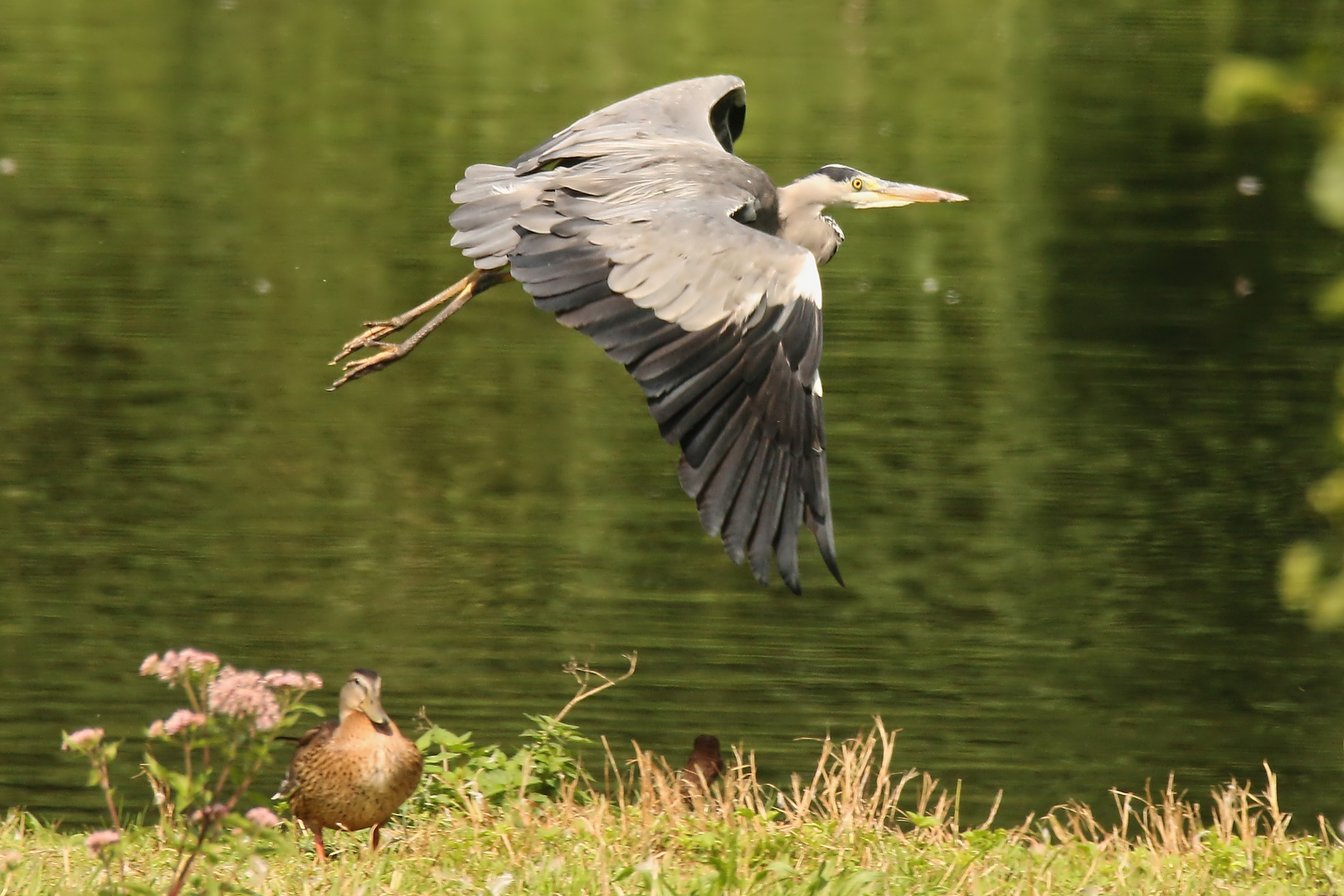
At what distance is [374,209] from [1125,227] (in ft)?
18.1

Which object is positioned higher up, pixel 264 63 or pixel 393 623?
pixel 264 63

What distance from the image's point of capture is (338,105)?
17.6 m

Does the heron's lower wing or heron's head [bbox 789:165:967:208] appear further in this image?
heron's head [bbox 789:165:967:208]

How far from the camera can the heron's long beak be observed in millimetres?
7859

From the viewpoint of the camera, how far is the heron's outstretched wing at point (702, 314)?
521cm

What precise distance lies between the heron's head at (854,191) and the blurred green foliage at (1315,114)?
512 cm

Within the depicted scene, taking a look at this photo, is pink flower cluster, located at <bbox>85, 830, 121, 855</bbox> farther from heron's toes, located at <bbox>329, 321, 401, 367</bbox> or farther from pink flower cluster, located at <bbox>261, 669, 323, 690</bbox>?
heron's toes, located at <bbox>329, 321, 401, 367</bbox>

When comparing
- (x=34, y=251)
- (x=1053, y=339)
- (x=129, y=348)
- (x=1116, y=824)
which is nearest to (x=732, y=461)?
(x=1116, y=824)

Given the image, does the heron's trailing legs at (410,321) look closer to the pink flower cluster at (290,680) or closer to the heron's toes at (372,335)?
the heron's toes at (372,335)

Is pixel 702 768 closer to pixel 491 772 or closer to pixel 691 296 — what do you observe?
pixel 491 772

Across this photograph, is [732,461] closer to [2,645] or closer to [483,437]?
[2,645]

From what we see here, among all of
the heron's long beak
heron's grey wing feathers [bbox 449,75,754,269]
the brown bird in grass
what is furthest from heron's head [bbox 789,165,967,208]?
the brown bird in grass

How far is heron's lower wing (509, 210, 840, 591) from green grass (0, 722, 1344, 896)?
0.64m

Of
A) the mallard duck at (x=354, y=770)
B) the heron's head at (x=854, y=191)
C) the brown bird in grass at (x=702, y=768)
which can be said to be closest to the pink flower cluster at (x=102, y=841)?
the mallard duck at (x=354, y=770)
